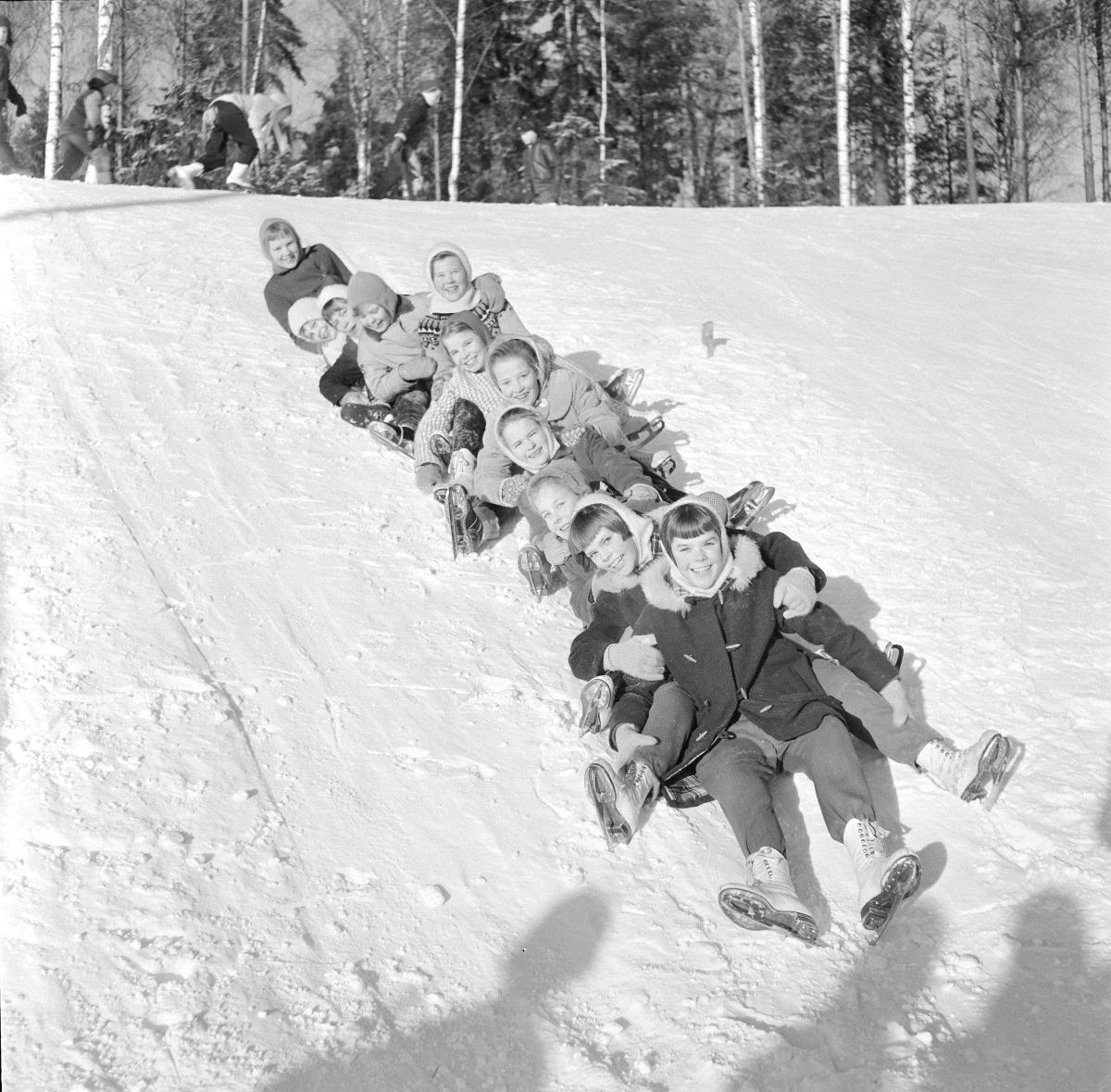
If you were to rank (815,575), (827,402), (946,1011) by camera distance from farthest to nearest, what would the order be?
1. (827,402)
2. (815,575)
3. (946,1011)

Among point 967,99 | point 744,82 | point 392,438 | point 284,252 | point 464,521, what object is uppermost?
point 744,82

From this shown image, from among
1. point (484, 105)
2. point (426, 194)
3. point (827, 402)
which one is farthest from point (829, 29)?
point (827, 402)

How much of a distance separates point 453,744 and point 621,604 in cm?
67

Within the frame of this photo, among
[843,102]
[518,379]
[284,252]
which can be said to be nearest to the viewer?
[518,379]

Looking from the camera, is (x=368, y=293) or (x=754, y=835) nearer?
(x=754, y=835)

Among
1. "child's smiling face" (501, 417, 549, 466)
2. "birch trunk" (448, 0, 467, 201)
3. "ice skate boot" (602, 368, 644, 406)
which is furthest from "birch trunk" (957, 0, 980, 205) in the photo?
"child's smiling face" (501, 417, 549, 466)

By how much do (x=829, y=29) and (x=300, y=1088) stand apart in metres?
24.7

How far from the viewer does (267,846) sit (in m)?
2.81

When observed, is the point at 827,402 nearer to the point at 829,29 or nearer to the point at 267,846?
the point at 267,846

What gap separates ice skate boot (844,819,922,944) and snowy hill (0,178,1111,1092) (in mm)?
84

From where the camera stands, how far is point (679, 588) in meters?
3.22

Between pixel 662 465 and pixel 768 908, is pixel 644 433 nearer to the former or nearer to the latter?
pixel 662 465

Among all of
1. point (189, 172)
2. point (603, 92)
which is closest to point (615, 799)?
point (189, 172)

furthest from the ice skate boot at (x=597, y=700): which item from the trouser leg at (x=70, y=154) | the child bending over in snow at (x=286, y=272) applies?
the trouser leg at (x=70, y=154)
